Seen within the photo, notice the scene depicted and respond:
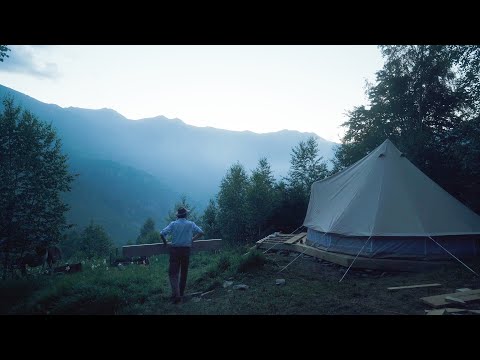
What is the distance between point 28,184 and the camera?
38.2ft

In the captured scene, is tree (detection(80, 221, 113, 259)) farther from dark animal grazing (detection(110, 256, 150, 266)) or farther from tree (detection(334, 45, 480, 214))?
tree (detection(334, 45, 480, 214))

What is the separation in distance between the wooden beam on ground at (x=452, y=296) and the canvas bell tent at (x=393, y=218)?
77.0 inches

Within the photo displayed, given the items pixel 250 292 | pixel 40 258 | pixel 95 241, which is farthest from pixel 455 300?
pixel 95 241

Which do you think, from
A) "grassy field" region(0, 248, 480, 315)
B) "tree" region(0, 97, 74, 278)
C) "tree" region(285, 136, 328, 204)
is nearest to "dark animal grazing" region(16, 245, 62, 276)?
"tree" region(0, 97, 74, 278)

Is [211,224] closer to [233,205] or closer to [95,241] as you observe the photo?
[233,205]

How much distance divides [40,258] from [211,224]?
14022 millimetres

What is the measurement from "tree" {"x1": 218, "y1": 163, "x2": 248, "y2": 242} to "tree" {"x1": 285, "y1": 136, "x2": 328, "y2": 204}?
413cm

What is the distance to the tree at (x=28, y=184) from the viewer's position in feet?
36.0

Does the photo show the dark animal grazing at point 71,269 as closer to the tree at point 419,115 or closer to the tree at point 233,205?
the tree at point 233,205

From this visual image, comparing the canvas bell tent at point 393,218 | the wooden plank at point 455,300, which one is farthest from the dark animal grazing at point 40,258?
the wooden plank at point 455,300
